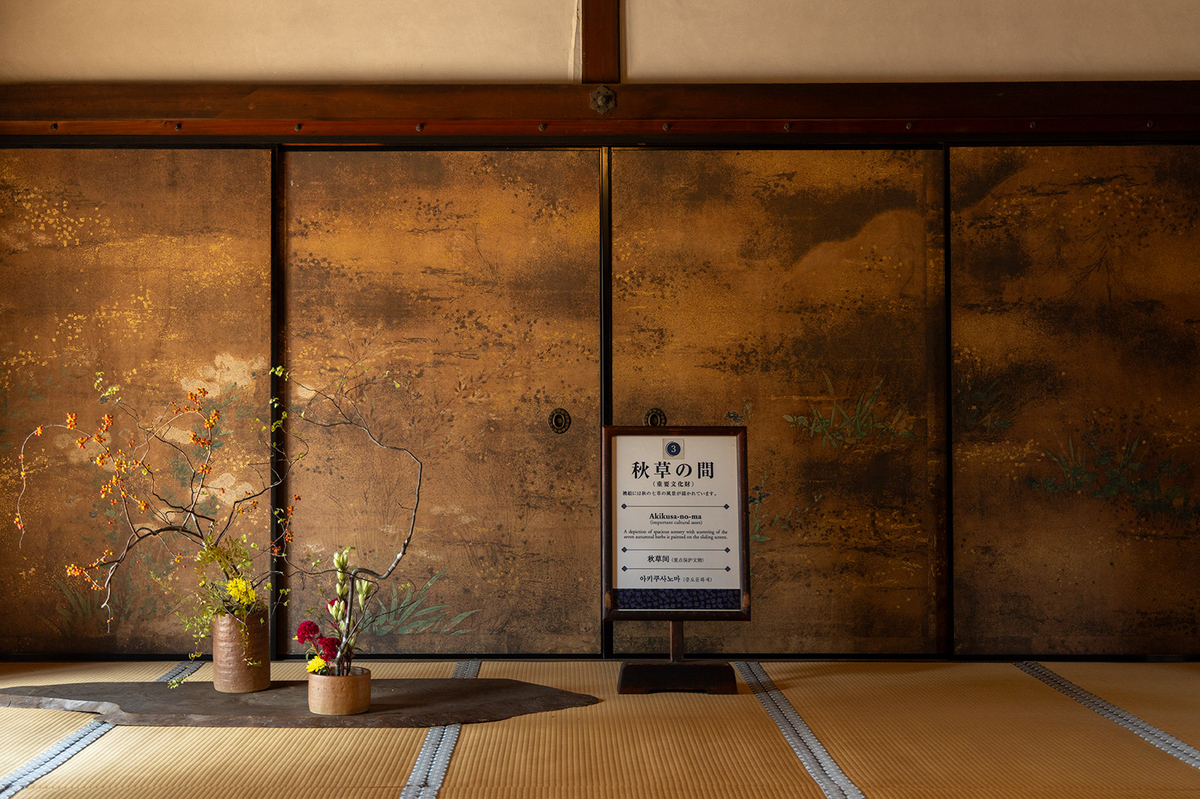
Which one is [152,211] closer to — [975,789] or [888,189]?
[888,189]

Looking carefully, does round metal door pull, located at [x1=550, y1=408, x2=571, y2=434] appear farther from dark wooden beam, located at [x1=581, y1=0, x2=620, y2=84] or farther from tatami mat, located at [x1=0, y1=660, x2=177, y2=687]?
tatami mat, located at [x1=0, y1=660, x2=177, y2=687]

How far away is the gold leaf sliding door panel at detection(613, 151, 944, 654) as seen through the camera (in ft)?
10.5

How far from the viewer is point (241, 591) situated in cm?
254

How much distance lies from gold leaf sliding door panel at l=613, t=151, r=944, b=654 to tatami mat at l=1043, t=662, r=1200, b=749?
1.82 ft

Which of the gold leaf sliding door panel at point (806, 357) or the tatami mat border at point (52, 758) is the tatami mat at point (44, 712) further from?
the gold leaf sliding door panel at point (806, 357)

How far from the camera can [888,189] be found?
3.25m

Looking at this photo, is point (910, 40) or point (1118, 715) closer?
point (1118, 715)

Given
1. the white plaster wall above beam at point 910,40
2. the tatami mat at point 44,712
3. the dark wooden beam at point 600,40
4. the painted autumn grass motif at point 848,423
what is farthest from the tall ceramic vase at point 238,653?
the white plaster wall above beam at point 910,40

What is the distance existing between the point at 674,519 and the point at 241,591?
58.6 inches

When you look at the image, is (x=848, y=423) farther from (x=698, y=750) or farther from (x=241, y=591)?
(x=241, y=591)

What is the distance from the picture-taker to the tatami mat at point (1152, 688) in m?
2.45

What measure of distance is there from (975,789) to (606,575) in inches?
51.4

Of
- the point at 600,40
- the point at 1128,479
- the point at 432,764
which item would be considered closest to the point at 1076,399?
the point at 1128,479

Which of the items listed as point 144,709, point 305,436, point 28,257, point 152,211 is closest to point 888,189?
point 305,436
